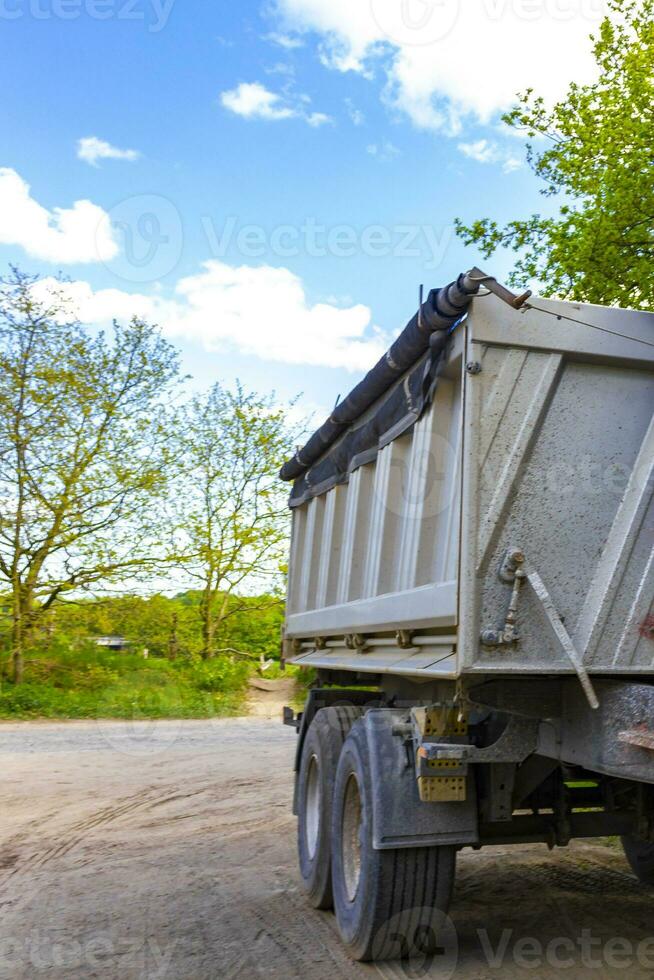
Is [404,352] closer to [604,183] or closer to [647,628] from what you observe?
[647,628]

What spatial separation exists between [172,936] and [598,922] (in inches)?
98.3

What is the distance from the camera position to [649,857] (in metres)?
6.11

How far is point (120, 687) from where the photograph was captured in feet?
68.0

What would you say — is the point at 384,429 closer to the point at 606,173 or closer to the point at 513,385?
the point at 513,385

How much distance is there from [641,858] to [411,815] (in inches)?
104

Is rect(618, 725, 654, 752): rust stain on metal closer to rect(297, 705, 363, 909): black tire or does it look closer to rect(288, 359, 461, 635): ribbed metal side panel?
rect(288, 359, 461, 635): ribbed metal side panel

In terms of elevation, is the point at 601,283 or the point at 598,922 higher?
the point at 601,283

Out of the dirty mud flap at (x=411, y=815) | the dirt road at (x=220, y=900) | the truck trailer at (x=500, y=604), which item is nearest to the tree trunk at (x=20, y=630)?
the dirt road at (x=220, y=900)

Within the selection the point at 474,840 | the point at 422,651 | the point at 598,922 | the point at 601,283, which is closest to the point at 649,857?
the point at 598,922

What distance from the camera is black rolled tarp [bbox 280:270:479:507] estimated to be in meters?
4.32

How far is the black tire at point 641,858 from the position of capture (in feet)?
20.0

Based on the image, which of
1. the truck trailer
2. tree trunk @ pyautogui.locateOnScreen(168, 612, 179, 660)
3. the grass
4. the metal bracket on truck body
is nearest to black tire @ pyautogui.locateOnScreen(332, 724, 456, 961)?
the truck trailer

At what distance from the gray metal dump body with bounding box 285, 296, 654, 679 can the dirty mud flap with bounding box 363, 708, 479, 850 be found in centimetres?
54

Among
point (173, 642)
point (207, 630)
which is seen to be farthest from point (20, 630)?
point (207, 630)
